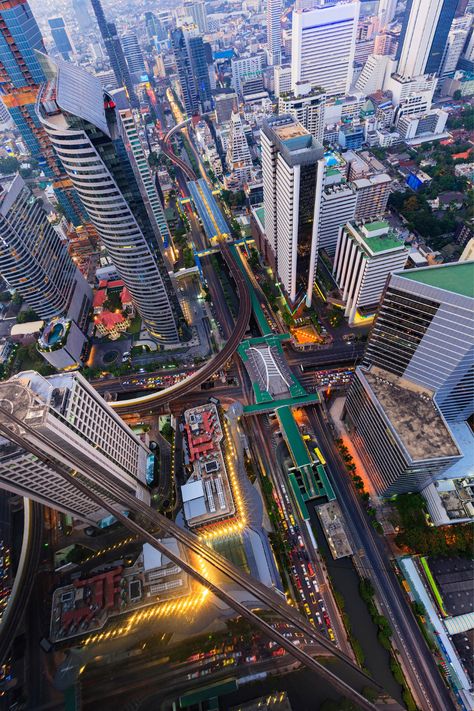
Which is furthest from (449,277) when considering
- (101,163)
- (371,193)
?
(371,193)

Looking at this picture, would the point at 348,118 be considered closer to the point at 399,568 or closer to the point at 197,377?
the point at 197,377

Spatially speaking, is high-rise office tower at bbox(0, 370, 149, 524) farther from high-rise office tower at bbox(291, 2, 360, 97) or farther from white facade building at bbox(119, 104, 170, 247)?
high-rise office tower at bbox(291, 2, 360, 97)

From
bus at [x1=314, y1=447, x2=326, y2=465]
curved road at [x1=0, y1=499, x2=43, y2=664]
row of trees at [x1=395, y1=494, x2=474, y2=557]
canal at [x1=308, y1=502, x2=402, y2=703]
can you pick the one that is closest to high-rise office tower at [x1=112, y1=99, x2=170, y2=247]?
bus at [x1=314, y1=447, x2=326, y2=465]

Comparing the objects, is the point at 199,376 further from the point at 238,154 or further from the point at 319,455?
the point at 238,154

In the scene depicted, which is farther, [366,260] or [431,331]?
[366,260]

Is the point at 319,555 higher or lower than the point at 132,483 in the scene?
lower

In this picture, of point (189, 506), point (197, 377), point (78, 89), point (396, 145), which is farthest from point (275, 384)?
point (396, 145)
